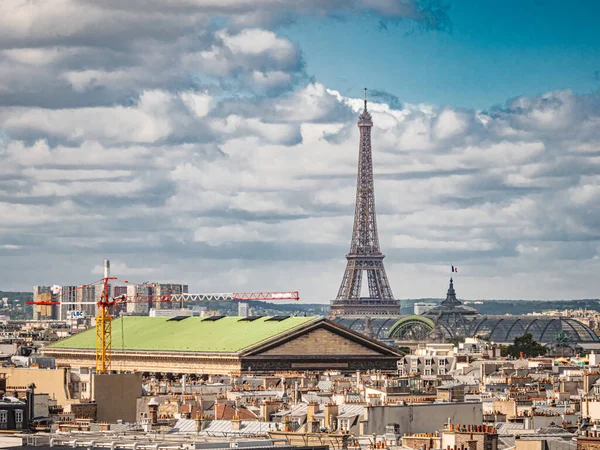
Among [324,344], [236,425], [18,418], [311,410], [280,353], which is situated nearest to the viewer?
[18,418]

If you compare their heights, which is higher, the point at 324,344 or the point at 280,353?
the point at 324,344

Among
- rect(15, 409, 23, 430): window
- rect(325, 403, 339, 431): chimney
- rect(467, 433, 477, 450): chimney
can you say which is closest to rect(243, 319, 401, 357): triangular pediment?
rect(325, 403, 339, 431): chimney

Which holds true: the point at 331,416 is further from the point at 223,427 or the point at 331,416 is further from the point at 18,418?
the point at 18,418

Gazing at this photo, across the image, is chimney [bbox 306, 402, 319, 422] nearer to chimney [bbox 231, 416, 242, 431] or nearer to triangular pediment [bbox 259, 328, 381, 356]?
chimney [bbox 231, 416, 242, 431]

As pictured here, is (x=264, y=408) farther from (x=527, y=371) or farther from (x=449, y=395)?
(x=527, y=371)

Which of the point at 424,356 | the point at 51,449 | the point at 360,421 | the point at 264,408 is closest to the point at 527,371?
the point at 424,356

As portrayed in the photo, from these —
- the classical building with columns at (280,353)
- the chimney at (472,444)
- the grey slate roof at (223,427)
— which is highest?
the classical building with columns at (280,353)

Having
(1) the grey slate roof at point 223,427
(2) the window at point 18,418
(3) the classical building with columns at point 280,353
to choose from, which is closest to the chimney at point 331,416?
(1) the grey slate roof at point 223,427

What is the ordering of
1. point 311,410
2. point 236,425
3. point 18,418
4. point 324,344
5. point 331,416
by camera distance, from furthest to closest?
point 324,344, point 311,410, point 331,416, point 236,425, point 18,418

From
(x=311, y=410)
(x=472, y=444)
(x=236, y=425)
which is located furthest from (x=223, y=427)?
(x=472, y=444)

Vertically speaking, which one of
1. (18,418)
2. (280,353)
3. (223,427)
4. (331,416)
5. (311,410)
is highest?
(280,353)

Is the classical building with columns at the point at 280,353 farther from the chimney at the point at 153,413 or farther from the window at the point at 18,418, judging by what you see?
the window at the point at 18,418

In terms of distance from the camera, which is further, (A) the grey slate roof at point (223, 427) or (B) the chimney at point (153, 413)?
(B) the chimney at point (153, 413)
